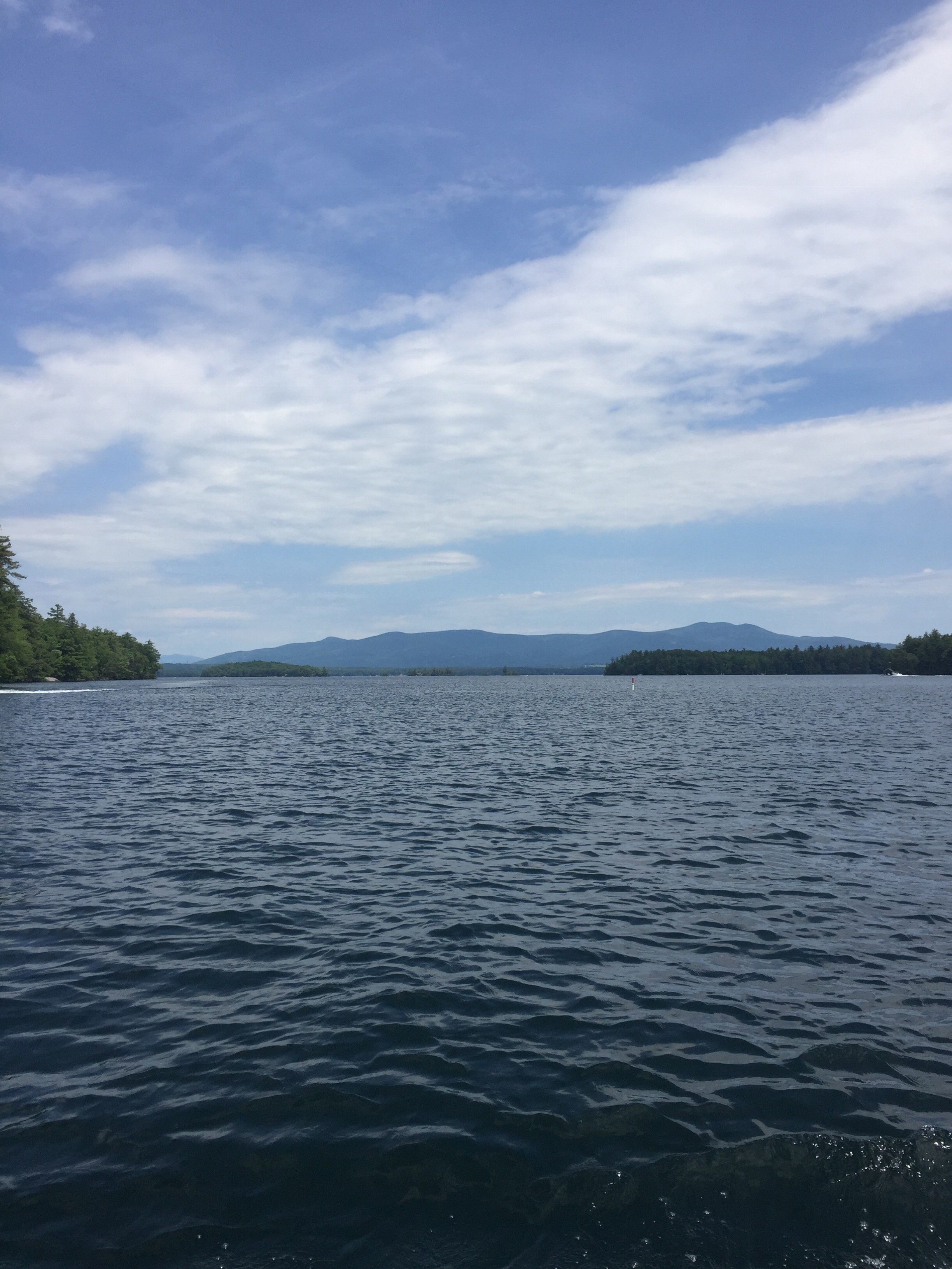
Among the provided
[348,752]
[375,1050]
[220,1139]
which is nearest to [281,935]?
[375,1050]

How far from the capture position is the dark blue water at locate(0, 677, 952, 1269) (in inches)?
361

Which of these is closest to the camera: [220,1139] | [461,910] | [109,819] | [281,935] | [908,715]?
[220,1139]

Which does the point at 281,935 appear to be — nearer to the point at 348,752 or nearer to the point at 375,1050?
the point at 375,1050

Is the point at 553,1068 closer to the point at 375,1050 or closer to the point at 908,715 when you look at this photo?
the point at 375,1050

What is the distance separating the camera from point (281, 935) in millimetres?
18453

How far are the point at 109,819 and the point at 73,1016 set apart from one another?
18.6 metres

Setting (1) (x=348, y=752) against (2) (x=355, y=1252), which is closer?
(2) (x=355, y=1252)

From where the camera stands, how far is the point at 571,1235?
8898mm

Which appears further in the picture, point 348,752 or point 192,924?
point 348,752

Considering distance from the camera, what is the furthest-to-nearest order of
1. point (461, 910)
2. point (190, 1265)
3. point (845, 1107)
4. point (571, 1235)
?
point (461, 910)
point (845, 1107)
point (571, 1235)
point (190, 1265)

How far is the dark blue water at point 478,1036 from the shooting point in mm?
9164

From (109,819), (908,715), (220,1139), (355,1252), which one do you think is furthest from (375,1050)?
(908,715)

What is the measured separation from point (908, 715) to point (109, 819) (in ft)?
282

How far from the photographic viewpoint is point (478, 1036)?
1352cm
